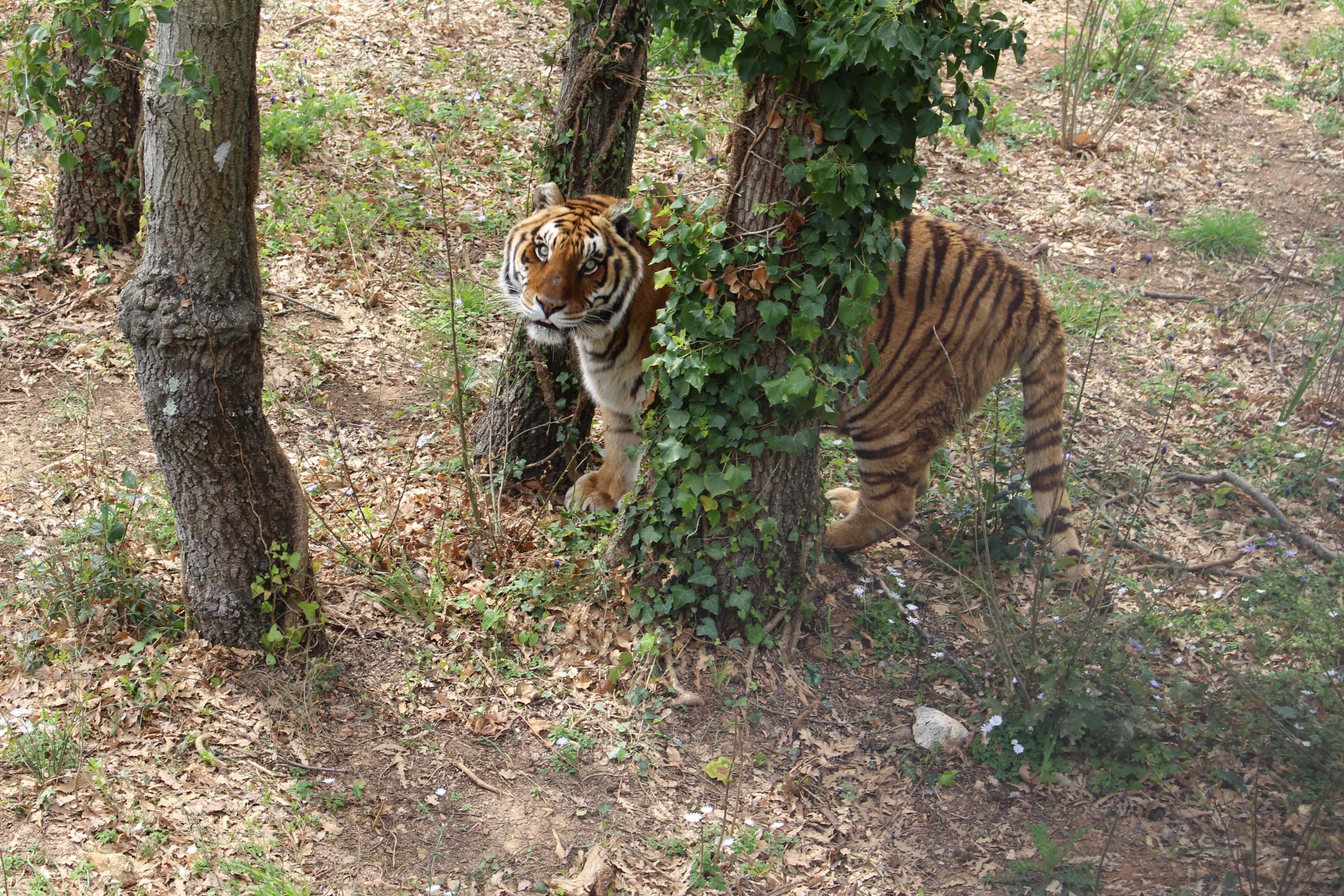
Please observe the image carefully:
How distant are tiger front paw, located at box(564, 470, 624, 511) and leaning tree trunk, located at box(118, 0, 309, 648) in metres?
1.48

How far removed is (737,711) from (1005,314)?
241 cm

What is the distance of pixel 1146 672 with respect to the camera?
407cm

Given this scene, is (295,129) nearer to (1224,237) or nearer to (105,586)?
(105,586)

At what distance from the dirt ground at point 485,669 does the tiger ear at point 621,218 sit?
841 mm

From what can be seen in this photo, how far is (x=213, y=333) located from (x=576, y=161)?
2.13m

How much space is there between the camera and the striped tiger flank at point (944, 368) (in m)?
5.04

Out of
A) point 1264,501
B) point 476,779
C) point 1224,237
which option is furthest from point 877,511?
point 1224,237

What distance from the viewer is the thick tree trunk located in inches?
148

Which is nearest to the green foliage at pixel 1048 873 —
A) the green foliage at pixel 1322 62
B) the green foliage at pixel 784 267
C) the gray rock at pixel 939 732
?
the gray rock at pixel 939 732

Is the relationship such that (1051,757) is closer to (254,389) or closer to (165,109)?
(254,389)

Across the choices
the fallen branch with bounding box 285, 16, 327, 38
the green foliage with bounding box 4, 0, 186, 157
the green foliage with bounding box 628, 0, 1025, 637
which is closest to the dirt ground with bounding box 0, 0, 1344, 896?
the green foliage with bounding box 628, 0, 1025, 637

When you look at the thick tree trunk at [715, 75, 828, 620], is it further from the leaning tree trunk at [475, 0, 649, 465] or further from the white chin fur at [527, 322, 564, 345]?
the white chin fur at [527, 322, 564, 345]

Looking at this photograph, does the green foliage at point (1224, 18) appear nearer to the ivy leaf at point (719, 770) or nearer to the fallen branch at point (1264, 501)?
the fallen branch at point (1264, 501)

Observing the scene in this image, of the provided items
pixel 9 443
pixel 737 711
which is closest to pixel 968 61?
pixel 737 711
